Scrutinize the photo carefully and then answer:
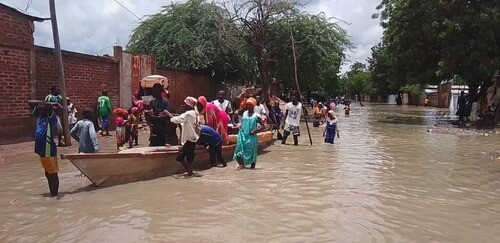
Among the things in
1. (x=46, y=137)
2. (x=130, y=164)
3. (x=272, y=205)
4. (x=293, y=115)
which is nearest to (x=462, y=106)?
(x=293, y=115)

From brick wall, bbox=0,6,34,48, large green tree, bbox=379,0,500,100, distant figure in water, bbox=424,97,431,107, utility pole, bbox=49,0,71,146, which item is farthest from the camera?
distant figure in water, bbox=424,97,431,107

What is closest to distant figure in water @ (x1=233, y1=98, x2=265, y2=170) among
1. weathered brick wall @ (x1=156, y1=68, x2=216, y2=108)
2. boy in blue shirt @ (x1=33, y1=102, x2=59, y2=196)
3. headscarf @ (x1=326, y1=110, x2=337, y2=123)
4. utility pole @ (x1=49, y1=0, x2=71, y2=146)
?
boy in blue shirt @ (x1=33, y1=102, x2=59, y2=196)

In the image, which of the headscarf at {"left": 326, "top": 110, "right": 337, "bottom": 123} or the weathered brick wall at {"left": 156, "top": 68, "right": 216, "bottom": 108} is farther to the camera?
the weathered brick wall at {"left": 156, "top": 68, "right": 216, "bottom": 108}

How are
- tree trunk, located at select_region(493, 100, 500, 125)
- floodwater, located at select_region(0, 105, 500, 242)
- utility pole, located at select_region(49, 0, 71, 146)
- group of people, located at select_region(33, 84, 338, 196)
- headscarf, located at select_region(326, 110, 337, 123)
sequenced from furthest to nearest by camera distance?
tree trunk, located at select_region(493, 100, 500, 125) → headscarf, located at select_region(326, 110, 337, 123) → utility pole, located at select_region(49, 0, 71, 146) → group of people, located at select_region(33, 84, 338, 196) → floodwater, located at select_region(0, 105, 500, 242)

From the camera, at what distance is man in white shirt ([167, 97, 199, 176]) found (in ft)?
26.0

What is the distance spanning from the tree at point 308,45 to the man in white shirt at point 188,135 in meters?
15.5

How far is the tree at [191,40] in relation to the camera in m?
23.0

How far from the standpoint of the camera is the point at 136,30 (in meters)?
25.3

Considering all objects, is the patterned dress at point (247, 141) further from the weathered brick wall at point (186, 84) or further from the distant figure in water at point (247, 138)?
the weathered brick wall at point (186, 84)

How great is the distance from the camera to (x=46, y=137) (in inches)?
249

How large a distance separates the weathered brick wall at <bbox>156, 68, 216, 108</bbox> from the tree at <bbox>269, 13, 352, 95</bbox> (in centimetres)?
369

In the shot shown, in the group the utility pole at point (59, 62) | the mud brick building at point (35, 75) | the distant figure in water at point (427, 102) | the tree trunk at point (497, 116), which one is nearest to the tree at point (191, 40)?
the mud brick building at point (35, 75)

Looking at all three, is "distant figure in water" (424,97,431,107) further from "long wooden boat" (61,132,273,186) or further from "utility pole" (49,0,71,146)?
"long wooden boat" (61,132,273,186)

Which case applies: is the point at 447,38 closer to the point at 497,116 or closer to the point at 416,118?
the point at 497,116
